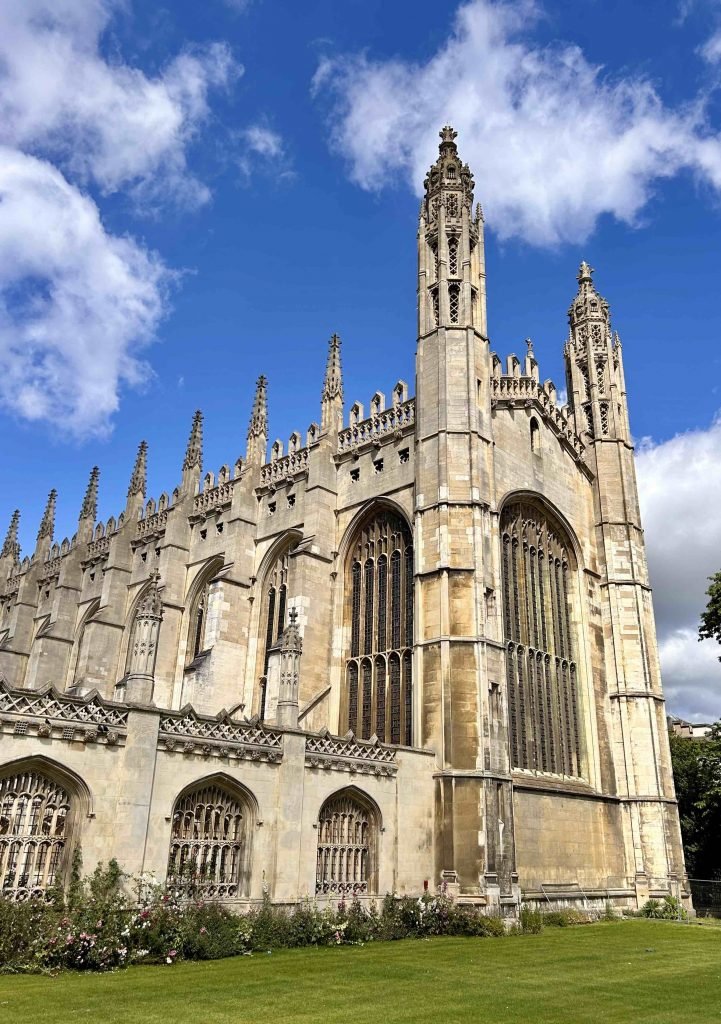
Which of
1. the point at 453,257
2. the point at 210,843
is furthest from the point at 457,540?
the point at 210,843

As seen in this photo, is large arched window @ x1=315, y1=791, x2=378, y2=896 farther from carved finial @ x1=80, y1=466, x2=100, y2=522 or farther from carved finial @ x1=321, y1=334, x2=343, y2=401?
carved finial @ x1=80, y1=466, x2=100, y2=522

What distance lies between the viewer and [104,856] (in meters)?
14.0

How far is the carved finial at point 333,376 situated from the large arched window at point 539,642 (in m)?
8.19

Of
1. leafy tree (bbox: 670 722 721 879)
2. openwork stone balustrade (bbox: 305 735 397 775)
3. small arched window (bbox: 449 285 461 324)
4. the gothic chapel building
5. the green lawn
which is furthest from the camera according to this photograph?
leafy tree (bbox: 670 722 721 879)

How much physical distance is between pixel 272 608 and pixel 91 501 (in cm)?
1807

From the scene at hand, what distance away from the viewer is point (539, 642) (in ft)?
88.4

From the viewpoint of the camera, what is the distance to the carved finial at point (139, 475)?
40.2 metres

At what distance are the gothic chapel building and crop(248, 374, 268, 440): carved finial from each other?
13 cm

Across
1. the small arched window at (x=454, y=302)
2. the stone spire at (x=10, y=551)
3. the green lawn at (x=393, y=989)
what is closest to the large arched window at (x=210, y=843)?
the green lawn at (x=393, y=989)

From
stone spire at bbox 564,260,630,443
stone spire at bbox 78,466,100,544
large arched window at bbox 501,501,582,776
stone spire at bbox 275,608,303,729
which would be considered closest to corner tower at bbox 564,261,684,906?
stone spire at bbox 564,260,630,443

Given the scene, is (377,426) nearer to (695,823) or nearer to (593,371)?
(593,371)

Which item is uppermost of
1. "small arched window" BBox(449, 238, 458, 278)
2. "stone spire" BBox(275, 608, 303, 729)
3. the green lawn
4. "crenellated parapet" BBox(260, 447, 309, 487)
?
"small arched window" BBox(449, 238, 458, 278)

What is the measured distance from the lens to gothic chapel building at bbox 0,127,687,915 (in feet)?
50.1

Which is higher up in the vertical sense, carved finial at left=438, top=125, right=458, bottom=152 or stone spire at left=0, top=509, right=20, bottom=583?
carved finial at left=438, top=125, right=458, bottom=152
